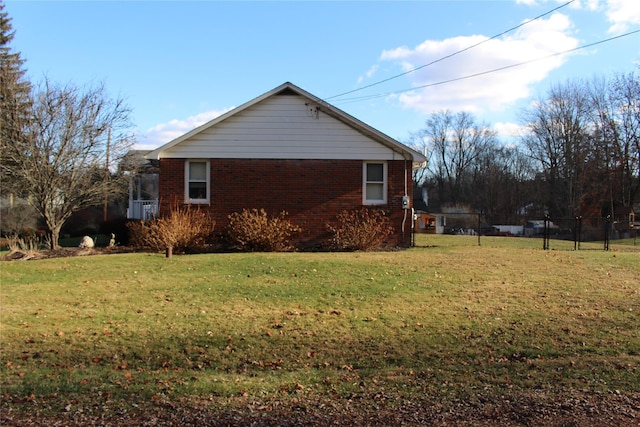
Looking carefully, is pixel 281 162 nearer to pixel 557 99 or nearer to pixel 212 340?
pixel 212 340

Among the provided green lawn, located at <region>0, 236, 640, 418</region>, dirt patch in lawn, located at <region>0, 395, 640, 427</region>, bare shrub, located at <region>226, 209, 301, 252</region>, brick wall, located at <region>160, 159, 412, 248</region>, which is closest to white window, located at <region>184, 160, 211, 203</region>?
brick wall, located at <region>160, 159, 412, 248</region>

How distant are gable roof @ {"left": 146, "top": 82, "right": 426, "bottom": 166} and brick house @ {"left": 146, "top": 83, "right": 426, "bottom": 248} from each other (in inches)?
1.3

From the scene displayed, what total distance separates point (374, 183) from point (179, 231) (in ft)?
22.0

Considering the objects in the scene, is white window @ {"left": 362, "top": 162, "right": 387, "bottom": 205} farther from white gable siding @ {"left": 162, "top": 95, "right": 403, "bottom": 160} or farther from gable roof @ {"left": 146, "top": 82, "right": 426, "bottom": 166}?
gable roof @ {"left": 146, "top": 82, "right": 426, "bottom": 166}

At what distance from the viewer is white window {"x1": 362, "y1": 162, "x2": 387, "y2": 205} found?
17172 millimetres

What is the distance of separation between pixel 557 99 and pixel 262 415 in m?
57.5

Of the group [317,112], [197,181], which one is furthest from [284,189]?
[197,181]

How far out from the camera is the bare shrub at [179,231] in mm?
14516

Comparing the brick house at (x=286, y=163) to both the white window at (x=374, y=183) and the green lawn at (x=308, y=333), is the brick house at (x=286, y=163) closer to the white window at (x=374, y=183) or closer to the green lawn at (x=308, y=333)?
the white window at (x=374, y=183)

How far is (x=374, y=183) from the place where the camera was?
17.2m

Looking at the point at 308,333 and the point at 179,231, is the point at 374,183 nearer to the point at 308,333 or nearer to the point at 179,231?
the point at 179,231

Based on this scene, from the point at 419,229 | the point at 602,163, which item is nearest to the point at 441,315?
the point at 419,229

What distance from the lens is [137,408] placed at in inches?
170

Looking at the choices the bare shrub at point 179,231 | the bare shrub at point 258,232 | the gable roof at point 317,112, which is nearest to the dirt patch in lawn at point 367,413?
the bare shrub at point 179,231
